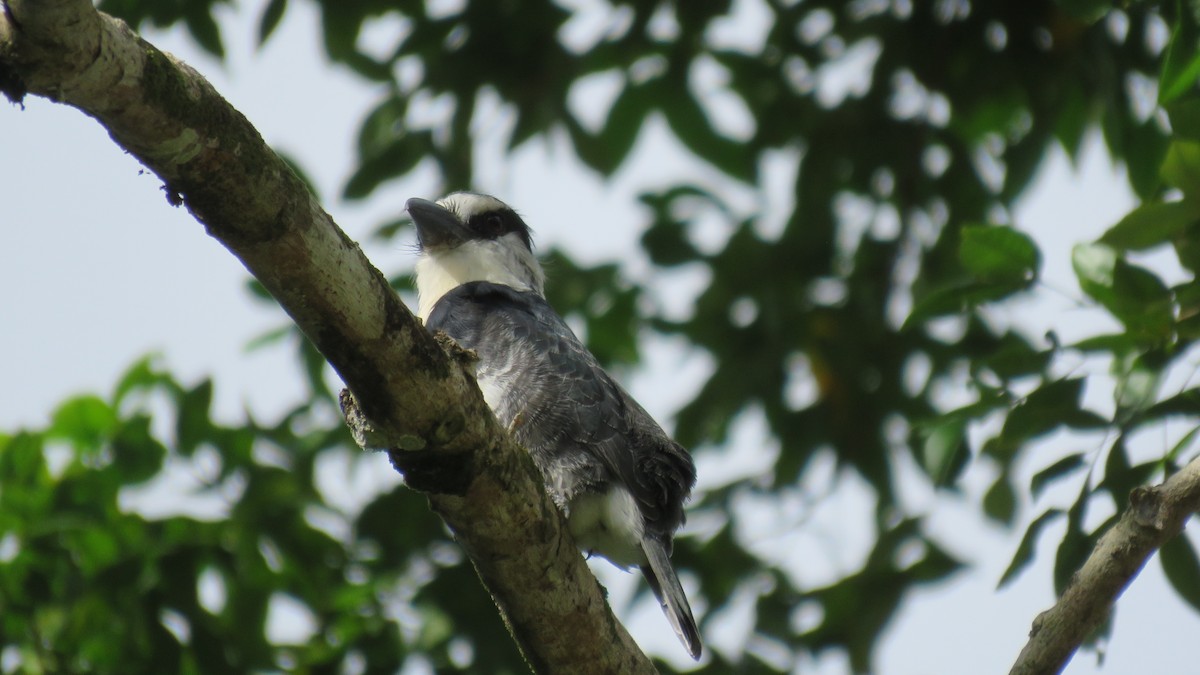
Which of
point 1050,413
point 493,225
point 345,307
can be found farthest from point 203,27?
point 1050,413

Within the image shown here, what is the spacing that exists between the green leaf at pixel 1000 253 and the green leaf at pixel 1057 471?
0.49 metres

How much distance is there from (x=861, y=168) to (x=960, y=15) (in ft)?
2.73

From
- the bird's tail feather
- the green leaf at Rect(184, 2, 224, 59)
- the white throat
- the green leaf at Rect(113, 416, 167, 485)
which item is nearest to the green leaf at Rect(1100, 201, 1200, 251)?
the bird's tail feather

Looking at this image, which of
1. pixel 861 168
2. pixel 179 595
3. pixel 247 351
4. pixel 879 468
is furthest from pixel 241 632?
pixel 861 168

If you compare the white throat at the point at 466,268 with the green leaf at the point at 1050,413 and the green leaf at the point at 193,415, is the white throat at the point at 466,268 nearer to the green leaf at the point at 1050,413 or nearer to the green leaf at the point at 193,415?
the green leaf at the point at 193,415

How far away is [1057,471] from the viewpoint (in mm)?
3215

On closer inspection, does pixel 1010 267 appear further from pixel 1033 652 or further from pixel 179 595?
pixel 179 595

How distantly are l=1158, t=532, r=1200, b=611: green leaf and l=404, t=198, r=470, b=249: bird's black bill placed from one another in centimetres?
328

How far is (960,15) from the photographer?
18.8 ft

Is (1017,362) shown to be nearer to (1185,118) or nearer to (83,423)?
(1185,118)

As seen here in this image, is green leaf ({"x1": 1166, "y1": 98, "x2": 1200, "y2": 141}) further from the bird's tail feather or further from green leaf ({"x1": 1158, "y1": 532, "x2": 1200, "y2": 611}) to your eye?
the bird's tail feather

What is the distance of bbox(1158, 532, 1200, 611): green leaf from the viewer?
3.12 m

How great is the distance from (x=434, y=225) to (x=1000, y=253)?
2.79 meters

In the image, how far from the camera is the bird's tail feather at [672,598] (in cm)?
379
